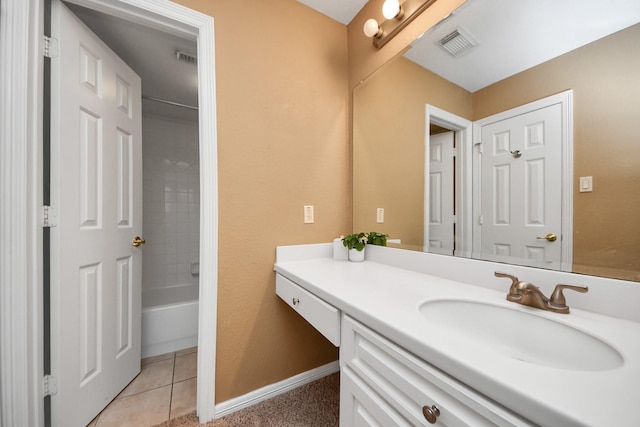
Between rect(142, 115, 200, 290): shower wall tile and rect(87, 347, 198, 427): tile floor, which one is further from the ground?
rect(142, 115, 200, 290): shower wall tile

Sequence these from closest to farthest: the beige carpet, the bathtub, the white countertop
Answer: the white countertop < the beige carpet < the bathtub

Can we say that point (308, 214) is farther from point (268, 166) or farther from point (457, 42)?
point (457, 42)

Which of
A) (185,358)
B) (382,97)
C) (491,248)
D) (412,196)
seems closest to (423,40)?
(382,97)

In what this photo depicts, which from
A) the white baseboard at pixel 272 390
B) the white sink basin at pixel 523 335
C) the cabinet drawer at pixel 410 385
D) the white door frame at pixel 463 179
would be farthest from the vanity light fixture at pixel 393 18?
the white baseboard at pixel 272 390

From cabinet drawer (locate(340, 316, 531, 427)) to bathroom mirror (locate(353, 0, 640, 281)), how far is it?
58cm

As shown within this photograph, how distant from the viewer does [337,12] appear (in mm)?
1488

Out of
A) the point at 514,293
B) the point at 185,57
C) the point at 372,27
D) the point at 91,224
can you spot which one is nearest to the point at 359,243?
the point at 514,293

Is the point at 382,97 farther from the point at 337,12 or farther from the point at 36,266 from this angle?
the point at 36,266

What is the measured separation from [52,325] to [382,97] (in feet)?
6.49

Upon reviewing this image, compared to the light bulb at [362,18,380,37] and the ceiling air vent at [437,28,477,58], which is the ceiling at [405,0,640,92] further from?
the light bulb at [362,18,380,37]

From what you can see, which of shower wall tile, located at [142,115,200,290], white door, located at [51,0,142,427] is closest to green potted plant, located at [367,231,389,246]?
white door, located at [51,0,142,427]

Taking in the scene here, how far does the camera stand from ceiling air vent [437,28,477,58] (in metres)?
0.98

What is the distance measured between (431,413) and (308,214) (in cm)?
109

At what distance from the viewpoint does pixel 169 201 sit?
2475 millimetres
